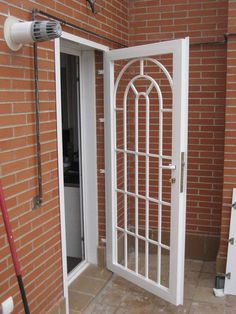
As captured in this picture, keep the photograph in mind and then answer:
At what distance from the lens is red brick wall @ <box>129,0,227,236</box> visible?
3.53 metres

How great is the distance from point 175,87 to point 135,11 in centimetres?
142

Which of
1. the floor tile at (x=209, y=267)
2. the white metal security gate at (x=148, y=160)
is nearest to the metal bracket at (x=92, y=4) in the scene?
the white metal security gate at (x=148, y=160)

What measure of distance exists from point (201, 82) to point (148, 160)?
3.35ft

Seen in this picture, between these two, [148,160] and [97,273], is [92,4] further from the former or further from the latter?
[97,273]

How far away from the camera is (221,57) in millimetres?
3516

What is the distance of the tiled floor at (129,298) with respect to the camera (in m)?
2.96

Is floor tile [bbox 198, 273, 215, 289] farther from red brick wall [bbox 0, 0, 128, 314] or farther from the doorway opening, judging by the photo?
red brick wall [bbox 0, 0, 128, 314]

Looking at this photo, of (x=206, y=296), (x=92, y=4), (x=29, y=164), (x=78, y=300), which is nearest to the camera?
(x=29, y=164)

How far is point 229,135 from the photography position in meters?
3.15

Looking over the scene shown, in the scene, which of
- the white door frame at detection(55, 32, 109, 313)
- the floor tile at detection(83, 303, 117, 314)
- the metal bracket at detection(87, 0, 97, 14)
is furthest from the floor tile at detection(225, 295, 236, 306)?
the metal bracket at detection(87, 0, 97, 14)

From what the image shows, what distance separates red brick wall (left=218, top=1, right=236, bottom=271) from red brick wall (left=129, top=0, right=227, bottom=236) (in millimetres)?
439

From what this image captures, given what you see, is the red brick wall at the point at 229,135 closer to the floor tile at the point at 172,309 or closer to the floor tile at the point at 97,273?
the floor tile at the point at 172,309

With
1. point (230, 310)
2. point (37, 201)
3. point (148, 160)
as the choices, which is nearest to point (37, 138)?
point (37, 201)

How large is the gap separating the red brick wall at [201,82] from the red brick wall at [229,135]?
44 cm
